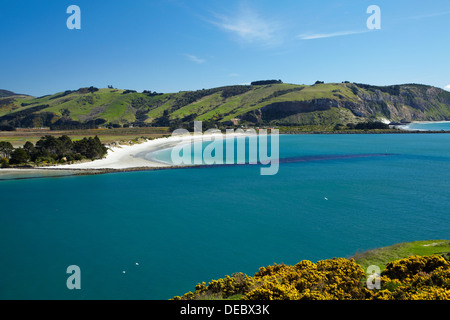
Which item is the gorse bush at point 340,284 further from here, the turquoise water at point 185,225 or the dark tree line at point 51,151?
the dark tree line at point 51,151

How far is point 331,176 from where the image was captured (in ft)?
173

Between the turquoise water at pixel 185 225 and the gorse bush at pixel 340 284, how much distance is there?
4.69 meters

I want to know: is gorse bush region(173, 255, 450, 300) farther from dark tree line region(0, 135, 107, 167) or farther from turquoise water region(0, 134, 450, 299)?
dark tree line region(0, 135, 107, 167)

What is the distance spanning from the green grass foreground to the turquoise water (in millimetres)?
4594

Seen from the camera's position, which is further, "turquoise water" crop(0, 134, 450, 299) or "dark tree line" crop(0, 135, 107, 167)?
"dark tree line" crop(0, 135, 107, 167)

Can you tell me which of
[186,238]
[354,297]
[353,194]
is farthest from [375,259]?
[353,194]

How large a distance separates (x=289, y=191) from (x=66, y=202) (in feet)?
101

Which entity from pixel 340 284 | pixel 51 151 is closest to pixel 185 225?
pixel 340 284

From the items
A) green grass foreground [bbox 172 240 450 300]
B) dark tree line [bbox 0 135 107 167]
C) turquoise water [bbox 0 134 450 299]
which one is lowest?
turquoise water [bbox 0 134 450 299]

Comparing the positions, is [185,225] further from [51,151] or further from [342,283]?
[51,151]

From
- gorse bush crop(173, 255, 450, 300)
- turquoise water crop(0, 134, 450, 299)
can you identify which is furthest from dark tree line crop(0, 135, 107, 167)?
gorse bush crop(173, 255, 450, 300)

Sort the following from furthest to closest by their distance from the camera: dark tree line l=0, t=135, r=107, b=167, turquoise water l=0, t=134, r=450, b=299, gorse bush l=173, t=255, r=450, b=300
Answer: dark tree line l=0, t=135, r=107, b=167 → turquoise water l=0, t=134, r=450, b=299 → gorse bush l=173, t=255, r=450, b=300

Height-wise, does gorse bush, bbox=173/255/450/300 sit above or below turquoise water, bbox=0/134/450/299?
above

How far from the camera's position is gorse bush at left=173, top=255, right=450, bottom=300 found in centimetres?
1102
